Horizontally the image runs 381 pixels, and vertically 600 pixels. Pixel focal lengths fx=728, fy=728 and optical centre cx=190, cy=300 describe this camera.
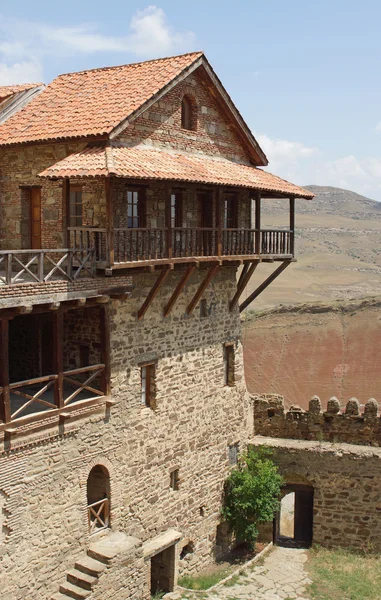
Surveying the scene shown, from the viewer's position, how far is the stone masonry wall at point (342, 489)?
81.0 feet

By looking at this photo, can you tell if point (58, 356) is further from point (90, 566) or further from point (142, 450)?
point (90, 566)

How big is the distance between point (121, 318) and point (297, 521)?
550 inches

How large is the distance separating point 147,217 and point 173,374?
188 inches

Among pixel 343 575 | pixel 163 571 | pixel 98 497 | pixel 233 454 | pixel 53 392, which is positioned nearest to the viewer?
pixel 53 392

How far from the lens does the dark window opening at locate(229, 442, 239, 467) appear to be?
80.8ft

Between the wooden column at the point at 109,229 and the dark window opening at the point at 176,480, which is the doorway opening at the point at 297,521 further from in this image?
the wooden column at the point at 109,229

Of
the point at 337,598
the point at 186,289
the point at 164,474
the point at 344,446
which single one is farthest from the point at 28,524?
the point at 344,446

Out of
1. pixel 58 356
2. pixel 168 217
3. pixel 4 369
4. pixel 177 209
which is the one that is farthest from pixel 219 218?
pixel 4 369

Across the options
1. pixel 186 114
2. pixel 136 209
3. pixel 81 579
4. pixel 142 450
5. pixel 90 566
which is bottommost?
pixel 81 579

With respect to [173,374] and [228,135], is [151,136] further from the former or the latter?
[173,374]

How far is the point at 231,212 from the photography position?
23609 mm

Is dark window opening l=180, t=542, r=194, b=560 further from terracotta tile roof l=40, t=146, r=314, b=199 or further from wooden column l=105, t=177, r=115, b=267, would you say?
terracotta tile roof l=40, t=146, r=314, b=199

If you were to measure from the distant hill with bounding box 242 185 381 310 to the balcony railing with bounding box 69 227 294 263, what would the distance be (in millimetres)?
54252

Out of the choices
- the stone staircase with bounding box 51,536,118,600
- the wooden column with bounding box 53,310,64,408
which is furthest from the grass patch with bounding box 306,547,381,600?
the wooden column with bounding box 53,310,64,408
